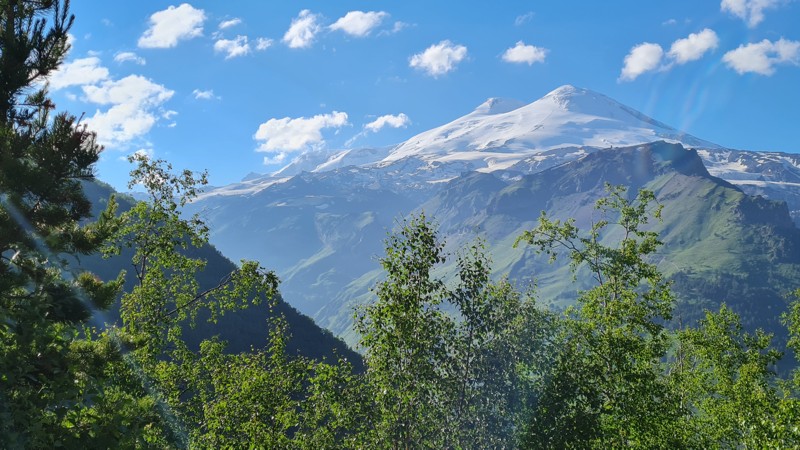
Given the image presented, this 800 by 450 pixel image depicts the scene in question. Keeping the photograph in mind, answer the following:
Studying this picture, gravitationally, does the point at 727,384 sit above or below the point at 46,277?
below

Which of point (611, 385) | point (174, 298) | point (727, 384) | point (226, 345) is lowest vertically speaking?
point (727, 384)

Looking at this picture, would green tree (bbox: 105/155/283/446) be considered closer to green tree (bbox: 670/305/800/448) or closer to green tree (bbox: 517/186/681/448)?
green tree (bbox: 517/186/681/448)

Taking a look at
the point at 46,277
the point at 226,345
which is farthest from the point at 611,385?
the point at 46,277

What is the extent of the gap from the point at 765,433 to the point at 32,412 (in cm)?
2721

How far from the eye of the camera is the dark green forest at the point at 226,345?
44.4 ft

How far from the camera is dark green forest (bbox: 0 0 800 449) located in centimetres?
1355

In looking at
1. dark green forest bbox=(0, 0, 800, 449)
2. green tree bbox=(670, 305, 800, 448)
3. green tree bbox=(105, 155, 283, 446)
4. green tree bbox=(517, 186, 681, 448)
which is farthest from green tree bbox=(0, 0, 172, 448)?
green tree bbox=(670, 305, 800, 448)

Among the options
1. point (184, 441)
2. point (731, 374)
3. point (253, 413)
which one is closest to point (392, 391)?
point (253, 413)

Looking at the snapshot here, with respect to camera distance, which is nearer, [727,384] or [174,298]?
[174,298]

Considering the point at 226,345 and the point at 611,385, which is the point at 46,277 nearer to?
the point at 226,345

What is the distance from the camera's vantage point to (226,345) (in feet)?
86.4

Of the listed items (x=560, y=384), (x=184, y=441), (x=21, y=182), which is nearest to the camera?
(x=21, y=182)

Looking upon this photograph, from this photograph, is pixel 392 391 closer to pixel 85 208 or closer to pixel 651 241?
pixel 85 208

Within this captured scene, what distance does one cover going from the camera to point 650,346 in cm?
2778
